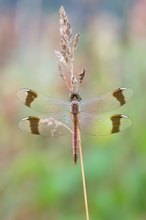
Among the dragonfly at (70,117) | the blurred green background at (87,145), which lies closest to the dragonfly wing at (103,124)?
the dragonfly at (70,117)

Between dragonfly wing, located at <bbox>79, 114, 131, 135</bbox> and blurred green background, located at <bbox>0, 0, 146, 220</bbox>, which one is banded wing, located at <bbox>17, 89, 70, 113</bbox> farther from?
blurred green background, located at <bbox>0, 0, 146, 220</bbox>

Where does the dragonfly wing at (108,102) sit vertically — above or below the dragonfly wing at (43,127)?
above

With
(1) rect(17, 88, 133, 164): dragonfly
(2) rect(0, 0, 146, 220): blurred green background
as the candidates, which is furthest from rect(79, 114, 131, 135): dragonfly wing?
(2) rect(0, 0, 146, 220): blurred green background

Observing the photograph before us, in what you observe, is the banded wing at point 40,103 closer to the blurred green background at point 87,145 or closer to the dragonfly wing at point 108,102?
the dragonfly wing at point 108,102

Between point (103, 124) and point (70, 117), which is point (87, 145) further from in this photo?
point (70, 117)

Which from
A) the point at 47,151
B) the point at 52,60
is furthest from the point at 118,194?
the point at 52,60

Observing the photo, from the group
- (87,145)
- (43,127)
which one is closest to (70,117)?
(43,127)
